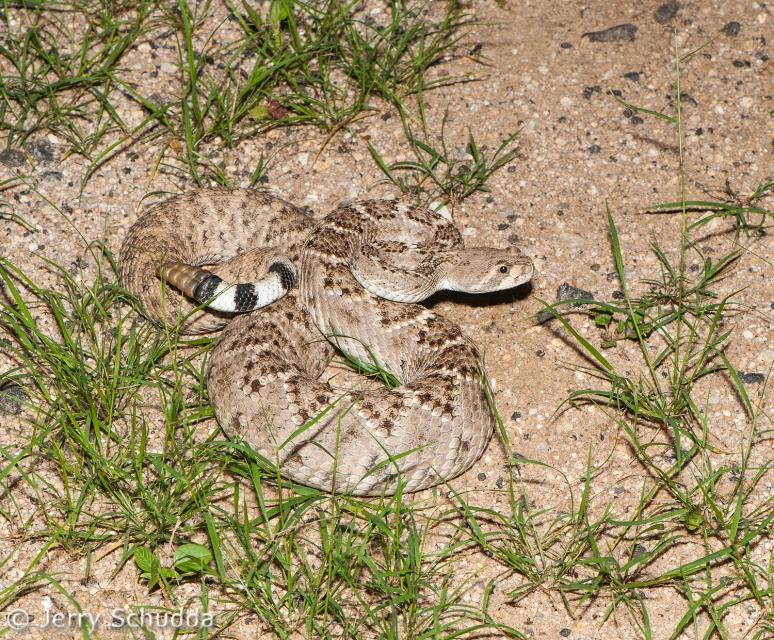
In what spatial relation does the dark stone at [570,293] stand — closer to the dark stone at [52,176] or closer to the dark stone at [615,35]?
the dark stone at [615,35]

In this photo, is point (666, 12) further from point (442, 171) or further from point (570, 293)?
point (570, 293)

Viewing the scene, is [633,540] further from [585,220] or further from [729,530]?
[585,220]

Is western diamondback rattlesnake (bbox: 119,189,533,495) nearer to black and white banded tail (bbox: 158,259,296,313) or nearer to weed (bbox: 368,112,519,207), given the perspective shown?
black and white banded tail (bbox: 158,259,296,313)

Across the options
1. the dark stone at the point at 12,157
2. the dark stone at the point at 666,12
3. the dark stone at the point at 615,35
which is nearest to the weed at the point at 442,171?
the dark stone at the point at 615,35

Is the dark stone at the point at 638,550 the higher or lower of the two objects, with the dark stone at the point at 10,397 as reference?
lower

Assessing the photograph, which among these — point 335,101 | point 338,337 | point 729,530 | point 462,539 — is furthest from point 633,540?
point 335,101

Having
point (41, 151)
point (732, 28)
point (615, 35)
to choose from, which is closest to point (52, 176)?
point (41, 151)
